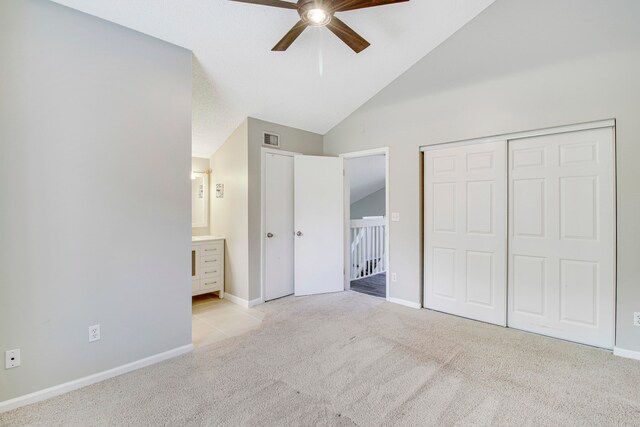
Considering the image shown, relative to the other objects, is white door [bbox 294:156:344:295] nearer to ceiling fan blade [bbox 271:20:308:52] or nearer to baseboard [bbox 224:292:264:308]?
baseboard [bbox 224:292:264:308]

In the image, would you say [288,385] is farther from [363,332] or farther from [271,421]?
[363,332]

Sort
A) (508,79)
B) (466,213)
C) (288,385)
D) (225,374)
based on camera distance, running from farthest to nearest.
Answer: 1. (466,213)
2. (508,79)
3. (225,374)
4. (288,385)

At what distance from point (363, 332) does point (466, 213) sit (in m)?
1.73

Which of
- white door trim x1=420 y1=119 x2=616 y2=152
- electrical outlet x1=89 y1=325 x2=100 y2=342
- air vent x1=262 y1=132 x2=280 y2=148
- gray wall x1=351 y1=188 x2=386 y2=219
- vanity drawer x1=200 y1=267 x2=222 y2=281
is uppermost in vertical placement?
air vent x1=262 y1=132 x2=280 y2=148

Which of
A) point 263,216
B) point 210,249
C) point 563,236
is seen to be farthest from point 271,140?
point 563,236

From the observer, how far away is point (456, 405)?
1.86m

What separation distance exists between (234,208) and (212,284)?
107 cm

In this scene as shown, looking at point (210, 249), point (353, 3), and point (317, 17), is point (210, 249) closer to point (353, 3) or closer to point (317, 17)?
point (317, 17)

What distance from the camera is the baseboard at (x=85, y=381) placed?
186 cm

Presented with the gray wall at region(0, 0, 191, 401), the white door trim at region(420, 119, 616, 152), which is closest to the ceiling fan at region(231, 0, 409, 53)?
the gray wall at region(0, 0, 191, 401)

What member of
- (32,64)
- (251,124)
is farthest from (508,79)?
(32,64)

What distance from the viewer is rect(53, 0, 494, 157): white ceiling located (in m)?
2.34

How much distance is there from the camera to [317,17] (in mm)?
2074

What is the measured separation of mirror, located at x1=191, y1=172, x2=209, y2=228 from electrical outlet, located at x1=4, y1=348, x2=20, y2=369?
2456mm
